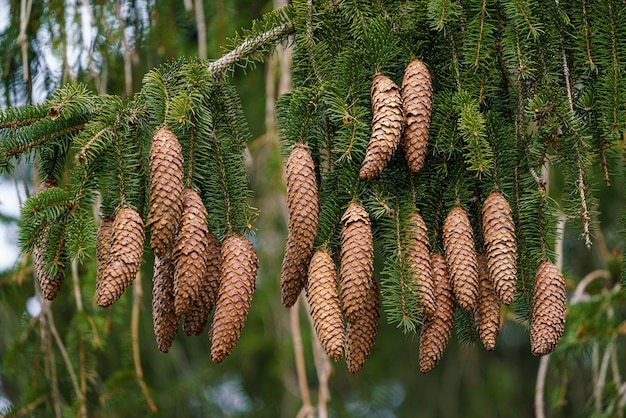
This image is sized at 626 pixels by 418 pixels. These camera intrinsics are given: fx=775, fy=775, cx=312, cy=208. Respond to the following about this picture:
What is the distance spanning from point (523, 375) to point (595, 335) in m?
2.07

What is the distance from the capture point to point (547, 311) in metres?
1.23

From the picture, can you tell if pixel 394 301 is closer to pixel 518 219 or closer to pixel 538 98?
pixel 518 219

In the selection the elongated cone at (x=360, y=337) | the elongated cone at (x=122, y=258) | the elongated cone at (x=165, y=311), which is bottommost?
the elongated cone at (x=360, y=337)

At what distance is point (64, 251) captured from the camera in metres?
1.26

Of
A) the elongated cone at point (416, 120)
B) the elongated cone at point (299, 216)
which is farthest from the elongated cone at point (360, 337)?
the elongated cone at point (416, 120)

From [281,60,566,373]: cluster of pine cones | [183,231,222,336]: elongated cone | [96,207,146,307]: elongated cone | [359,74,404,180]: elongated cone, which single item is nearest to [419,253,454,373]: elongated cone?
[281,60,566,373]: cluster of pine cones

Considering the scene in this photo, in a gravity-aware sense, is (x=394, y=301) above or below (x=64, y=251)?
below

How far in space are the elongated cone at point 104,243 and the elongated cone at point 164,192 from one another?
92mm

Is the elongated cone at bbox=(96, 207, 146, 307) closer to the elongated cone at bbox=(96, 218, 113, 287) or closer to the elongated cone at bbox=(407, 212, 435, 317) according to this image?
the elongated cone at bbox=(96, 218, 113, 287)

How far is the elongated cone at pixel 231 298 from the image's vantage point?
1.22 metres

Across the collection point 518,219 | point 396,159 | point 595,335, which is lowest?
point 595,335

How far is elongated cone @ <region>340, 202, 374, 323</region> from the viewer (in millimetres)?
1205

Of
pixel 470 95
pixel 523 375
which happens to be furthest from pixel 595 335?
pixel 523 375

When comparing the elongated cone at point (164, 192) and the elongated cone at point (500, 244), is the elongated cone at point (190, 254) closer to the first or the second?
the elongated cone at point (164, 192)
